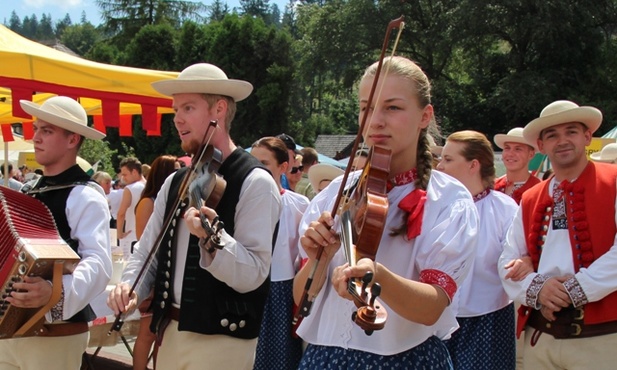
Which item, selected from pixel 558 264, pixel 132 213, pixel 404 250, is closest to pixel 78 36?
pixel 132 213

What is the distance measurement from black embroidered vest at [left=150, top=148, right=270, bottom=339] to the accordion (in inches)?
17.7

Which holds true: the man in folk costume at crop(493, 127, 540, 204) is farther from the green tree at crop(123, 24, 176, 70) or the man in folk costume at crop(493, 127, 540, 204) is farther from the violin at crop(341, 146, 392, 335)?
the green tree at crop(123, 24, 176, 70)

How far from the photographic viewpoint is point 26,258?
309 centimetres

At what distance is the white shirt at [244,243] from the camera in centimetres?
295

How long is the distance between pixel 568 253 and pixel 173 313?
80.5 inches

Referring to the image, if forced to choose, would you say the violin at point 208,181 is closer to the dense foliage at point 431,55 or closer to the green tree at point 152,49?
the dense foliage at point 431,55

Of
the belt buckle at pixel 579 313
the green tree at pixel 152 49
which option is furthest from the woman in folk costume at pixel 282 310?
the green tree at pixel 152 49

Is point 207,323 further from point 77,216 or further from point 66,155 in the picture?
point 66,155

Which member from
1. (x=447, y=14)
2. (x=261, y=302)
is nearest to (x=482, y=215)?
(x=261, y=302)

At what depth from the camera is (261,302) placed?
3266 mm

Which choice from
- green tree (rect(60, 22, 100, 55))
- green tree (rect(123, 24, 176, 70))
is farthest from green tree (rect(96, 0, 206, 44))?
green tree (rect(60, 22, 100, 55))

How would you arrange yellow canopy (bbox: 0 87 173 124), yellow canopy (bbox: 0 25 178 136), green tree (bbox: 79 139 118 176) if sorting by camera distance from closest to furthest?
yellow canopy (bbox: 0 25 178 136), yellow canopy (bbox: 0 87 173 124), green tree (bbox: 79 139 118 176)

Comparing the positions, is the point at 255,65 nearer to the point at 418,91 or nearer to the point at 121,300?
the point at 121,300

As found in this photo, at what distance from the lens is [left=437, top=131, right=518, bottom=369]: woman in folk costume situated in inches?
166
